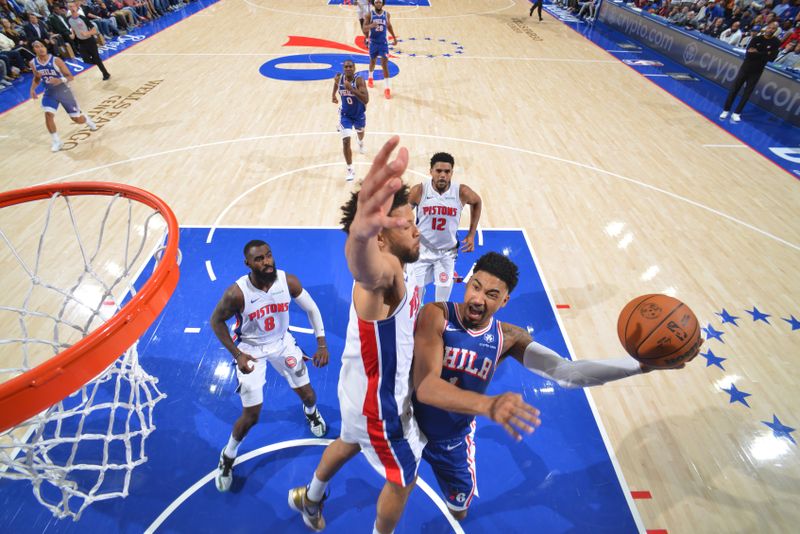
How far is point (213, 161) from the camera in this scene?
25.5ft

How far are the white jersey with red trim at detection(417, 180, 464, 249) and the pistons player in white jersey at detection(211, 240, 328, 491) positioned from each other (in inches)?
57.6

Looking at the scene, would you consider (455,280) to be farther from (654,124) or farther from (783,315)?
(654,124)

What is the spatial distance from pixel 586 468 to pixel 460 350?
77.6 inches

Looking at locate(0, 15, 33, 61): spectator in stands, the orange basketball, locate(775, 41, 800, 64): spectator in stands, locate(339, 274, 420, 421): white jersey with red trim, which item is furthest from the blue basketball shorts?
locate(0, 15, 33, 61): spectator in stands

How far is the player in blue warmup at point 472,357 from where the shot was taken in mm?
2316

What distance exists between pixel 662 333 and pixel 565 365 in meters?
0.58

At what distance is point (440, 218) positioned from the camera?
14.0ft

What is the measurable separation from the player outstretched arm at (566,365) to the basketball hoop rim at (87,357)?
6.36ft

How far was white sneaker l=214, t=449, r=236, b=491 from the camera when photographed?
328 centimetres

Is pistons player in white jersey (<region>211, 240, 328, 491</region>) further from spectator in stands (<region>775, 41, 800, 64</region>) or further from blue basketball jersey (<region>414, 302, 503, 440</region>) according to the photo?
spectator in stands (<region>775, 41, 800, 64</region>)

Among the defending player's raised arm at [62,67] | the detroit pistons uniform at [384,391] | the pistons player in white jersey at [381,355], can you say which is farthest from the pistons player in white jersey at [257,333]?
the defending player's raised arm at [62,67]

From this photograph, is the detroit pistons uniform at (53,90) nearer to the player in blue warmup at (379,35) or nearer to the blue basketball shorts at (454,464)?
the player in blue warmup at (379,35)

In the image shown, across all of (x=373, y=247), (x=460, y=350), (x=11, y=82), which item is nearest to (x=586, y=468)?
(x=460, y=350)

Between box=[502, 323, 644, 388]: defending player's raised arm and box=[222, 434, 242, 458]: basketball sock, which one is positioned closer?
box=[502, 323, 644, 388]: defending player's raised arm
